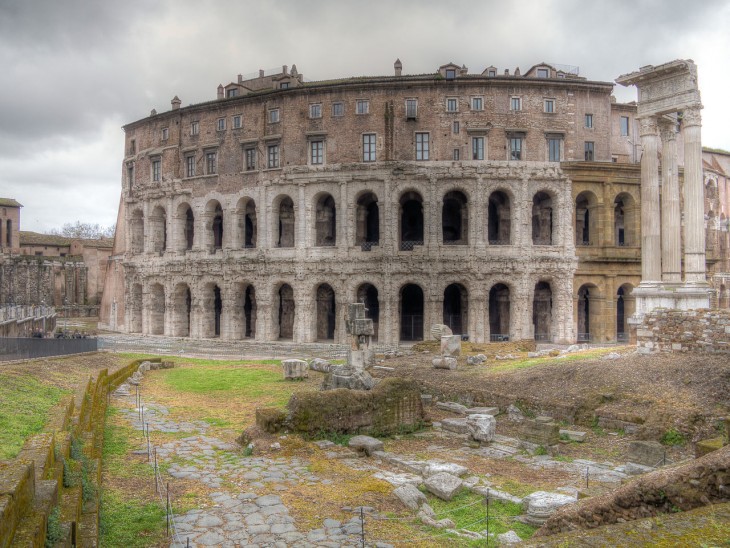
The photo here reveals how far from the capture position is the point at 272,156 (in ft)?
117

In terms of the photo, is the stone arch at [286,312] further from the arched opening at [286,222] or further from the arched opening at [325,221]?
the arched opening at [325,221]

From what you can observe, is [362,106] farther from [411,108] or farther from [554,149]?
[554,149]

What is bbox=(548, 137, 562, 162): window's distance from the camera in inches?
1308

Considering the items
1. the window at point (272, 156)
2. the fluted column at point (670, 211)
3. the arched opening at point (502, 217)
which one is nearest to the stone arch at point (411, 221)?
the arched opening at point (502, 217)

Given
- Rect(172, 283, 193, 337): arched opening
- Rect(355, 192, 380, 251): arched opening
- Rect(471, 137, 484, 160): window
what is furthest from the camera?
Rect(172, 283, 193, 337): arched opening

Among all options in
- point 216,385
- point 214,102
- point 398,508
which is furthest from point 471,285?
point 398,508

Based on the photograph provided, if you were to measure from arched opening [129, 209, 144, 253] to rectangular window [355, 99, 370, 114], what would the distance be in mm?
19568

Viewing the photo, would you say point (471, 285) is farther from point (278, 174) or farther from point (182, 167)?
point (182, 167)

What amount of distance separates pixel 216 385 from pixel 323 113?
2097 centimetres

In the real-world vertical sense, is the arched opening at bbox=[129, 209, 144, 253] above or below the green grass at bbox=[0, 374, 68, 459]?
above

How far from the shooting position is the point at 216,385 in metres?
18.8

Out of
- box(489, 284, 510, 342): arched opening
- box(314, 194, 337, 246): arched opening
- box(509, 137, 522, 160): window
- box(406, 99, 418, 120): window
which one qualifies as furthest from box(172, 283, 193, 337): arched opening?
box(509, 137, 522, 160): window

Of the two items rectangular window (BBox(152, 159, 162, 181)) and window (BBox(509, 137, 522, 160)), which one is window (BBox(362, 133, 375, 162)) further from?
rectangular window (BBox(152, 159, 162, 181))

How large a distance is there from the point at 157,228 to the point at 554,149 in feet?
92.4
